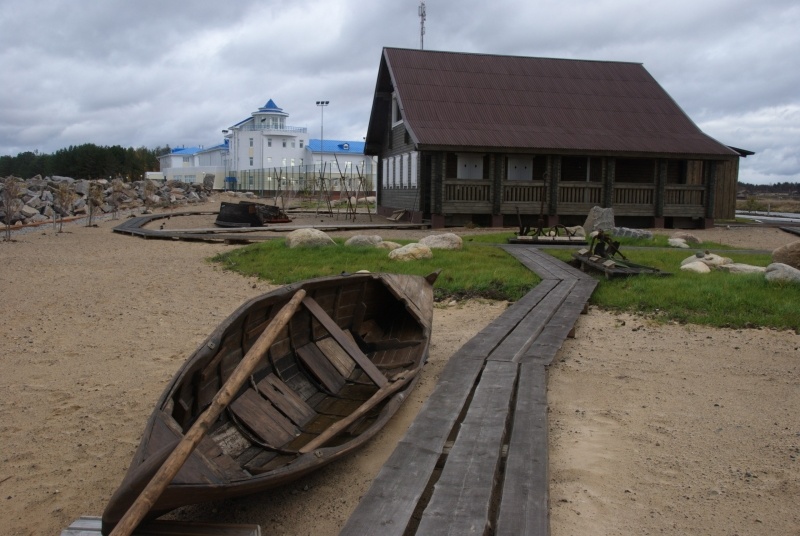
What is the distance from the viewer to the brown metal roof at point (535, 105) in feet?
79.3

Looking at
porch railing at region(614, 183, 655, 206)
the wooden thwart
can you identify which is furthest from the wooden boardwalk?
porch railing at region(614, 183, 655, 206)

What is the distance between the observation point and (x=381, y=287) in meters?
7.71

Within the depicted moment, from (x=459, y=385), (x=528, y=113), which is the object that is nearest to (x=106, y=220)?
(x=528, y=113)

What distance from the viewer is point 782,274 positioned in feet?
36.0

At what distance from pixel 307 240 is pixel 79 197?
3030 cm

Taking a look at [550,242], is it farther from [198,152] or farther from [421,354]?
[198,152]

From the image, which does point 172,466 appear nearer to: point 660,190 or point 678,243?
point 678,243

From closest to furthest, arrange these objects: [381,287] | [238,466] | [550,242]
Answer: [238,466]
[381,287]
[550,242]

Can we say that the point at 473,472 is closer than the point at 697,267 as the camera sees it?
Yes

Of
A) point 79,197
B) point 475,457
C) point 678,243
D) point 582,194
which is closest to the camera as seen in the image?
point 475,457

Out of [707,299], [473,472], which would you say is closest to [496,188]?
[707,299]

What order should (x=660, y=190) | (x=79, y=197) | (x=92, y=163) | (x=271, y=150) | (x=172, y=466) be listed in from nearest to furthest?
(x=172, y=466), (x=660, y=190), (x=79, y=197), (x=92, y=163), (x=271, y=150)

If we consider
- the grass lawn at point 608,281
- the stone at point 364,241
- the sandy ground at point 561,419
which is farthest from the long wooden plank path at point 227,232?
the sandy ground at point 561,419

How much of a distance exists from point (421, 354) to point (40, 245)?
54.1 feet
